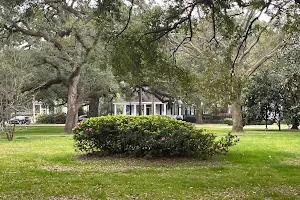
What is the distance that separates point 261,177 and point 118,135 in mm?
4780

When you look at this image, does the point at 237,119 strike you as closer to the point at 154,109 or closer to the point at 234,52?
the point at 234,52

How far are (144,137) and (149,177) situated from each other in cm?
307

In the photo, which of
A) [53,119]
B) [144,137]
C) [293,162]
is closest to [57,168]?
[144,137]

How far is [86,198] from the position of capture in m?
7.03

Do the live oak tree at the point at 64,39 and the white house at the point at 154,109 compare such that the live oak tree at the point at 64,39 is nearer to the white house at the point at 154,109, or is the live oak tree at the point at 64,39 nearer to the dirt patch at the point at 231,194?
the dirt patch at the point at 231,194

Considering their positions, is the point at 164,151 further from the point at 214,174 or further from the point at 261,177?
the point at 261,177

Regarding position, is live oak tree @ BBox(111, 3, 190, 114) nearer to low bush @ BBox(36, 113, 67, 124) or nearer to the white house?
low bush @ BBox(36, 113, 67, 124)

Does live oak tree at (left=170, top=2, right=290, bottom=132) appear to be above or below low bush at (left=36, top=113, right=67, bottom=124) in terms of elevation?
above

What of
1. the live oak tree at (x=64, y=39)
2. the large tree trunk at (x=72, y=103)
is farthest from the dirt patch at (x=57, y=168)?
the large tree trunk at (x=72, y=103)

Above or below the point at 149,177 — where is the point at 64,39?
above

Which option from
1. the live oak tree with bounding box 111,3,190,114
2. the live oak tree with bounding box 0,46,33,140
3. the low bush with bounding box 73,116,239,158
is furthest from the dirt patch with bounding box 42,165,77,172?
the live oak tree with bounding box 0,46,33,140

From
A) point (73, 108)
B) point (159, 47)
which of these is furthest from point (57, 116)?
point (159, 47)

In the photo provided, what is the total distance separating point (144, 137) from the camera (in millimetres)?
12242

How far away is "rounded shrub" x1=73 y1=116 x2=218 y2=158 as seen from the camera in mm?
12109
